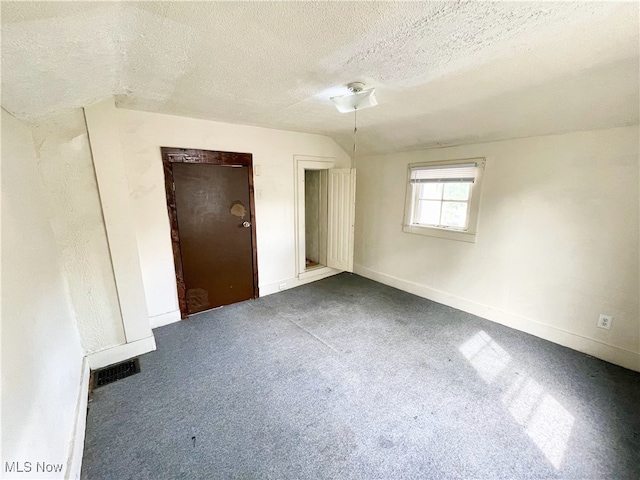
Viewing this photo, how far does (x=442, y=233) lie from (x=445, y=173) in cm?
74

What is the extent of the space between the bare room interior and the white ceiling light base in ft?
0.14

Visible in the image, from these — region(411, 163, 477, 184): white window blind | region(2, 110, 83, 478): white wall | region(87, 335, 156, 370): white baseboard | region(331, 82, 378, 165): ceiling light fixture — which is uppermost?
region(331, 82, 378, 165): ceiling light fixture

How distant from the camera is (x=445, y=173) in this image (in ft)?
10.2

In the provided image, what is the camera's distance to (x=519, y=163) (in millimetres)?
2531

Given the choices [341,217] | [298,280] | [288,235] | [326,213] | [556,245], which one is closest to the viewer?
[556,245]

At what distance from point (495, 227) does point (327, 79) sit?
91.9 inches

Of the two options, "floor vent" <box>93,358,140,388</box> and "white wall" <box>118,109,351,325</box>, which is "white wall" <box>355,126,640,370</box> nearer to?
"white wall" <box>118,109,351,325</box>

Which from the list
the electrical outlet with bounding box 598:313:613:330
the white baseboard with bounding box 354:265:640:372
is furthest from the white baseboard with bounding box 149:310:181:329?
the electrical outlet with bounding box 598:313:613:330

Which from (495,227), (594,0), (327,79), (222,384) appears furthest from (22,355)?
(495,227)

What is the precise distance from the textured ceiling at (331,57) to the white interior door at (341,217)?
1395mm

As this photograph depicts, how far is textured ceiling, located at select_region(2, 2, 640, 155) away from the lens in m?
0.97

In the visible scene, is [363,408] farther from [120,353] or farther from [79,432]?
[120,353]

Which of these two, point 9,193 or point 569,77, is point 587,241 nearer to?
point 569,77

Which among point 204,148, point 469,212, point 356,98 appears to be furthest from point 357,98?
point 469,212
